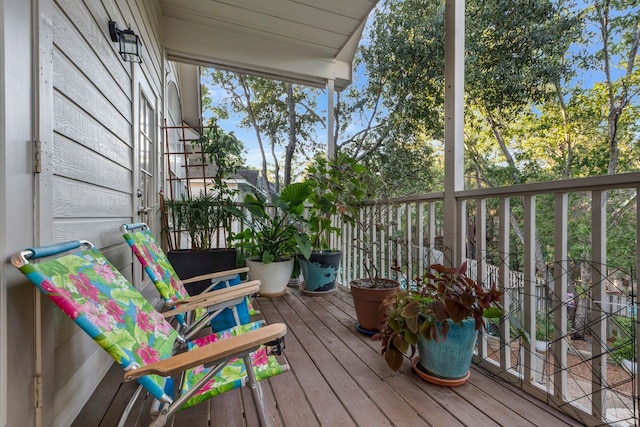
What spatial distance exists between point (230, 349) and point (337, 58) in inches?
165

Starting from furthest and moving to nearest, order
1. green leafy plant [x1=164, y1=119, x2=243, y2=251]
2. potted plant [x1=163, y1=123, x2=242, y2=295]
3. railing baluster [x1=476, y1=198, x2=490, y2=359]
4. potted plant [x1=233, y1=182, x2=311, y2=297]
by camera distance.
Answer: green leafy plant [x1=164, y1=119, x2=243, y2=251]
potted plant [x1=233, y1=182, x2=311, y2=297]
potted plant [x1=163, y1=123, x2=242, y2=295]
railing baluster [x1=476, y1=198, x2=490, y2=359]

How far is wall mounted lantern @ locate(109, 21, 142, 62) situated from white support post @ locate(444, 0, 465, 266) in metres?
2.11

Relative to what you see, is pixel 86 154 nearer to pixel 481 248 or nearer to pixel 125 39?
pixel 125 39

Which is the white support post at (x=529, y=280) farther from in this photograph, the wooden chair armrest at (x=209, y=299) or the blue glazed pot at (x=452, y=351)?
the wooden chair armrest at (x=209, y=299)

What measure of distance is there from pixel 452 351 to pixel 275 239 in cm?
214

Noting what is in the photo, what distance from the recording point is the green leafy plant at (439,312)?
4.67 ft

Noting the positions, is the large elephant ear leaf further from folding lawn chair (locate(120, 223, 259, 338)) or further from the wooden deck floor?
the wooden deck floor

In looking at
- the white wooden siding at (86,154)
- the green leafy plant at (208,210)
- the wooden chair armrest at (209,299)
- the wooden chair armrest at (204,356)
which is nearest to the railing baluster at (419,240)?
the wooden chair armrest at (209,299)

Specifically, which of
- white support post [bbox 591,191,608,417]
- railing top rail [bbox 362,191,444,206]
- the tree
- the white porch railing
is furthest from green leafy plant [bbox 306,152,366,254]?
the tree

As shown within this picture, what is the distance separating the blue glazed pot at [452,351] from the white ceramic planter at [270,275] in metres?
1.87

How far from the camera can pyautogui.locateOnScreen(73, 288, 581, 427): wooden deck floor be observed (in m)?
1.32

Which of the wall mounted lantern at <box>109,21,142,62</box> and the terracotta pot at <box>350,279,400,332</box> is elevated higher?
the wall mounted lantern at <box>109,21,142,62</box>

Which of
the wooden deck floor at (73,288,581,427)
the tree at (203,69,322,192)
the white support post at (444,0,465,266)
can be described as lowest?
the wooden deck floor at (73,288,581,427)

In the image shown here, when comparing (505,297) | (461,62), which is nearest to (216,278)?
(505,297)
